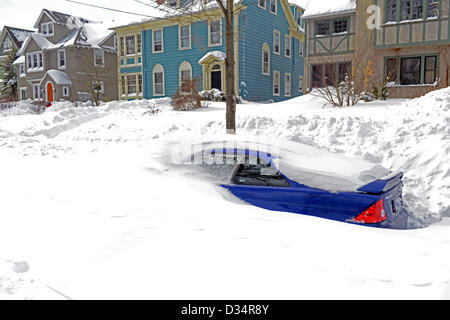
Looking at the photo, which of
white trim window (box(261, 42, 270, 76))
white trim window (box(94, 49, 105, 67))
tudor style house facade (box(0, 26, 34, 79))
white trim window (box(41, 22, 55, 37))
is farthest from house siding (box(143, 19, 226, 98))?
tudor style house facade (box(0, 26, 34, 79))

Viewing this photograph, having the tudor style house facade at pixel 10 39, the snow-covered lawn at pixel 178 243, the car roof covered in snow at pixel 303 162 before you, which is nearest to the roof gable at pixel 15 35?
the tudor style house facade at pixel 10 39

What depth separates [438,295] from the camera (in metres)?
2.69

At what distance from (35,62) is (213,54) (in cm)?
2302

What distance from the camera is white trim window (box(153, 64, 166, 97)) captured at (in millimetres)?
27219

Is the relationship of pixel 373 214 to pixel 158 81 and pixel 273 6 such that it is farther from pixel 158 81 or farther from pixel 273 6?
pixel 273 6

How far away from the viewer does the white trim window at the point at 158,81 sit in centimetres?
2722

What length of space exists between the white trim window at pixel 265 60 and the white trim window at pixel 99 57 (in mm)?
17475

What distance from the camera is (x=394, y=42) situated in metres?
19.9

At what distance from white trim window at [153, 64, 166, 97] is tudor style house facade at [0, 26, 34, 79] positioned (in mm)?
25113

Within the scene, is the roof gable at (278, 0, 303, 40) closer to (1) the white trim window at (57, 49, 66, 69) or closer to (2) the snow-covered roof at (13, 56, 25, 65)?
(1) the white trim window at (57, 49, 66, 69)

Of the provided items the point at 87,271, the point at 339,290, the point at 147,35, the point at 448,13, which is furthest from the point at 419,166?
the point at 147,35

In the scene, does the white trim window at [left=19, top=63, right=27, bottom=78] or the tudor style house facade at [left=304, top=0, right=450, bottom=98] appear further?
the white trim window at [left=19, top=63, right=27, bottom=78]

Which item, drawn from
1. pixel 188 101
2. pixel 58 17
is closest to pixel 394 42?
pixel 188 101
